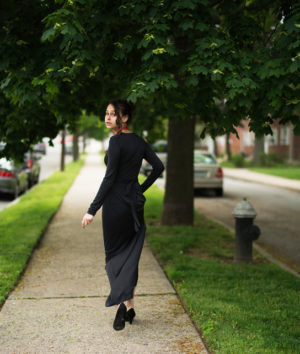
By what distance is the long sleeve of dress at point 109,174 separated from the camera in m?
4.06

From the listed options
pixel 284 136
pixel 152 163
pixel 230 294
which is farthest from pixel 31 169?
pixel 284 136

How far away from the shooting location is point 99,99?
26.2 feet

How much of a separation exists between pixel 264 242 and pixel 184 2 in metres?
5.40

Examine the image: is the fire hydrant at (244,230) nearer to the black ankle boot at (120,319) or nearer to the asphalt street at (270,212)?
the asphalt street at (270,212)

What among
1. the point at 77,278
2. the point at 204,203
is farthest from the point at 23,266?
the point at 204,203

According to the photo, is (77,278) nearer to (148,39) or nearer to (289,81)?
(148,39)

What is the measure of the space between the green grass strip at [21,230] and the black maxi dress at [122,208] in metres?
1.43

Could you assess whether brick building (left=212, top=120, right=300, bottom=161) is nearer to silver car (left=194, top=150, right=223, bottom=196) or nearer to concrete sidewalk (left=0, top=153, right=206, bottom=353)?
silver car (left=194, top=150, right=223, bottom=196)

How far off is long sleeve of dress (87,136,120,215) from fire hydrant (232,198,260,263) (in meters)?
3.11

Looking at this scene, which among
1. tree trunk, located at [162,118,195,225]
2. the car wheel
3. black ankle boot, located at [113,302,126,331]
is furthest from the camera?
the car wheel

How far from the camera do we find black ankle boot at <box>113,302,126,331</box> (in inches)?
167

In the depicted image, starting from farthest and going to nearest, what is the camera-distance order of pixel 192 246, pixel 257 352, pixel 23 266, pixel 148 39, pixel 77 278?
pixel 192 246 < pixel 23 266 < pixel 77 278 < pixel 148 39 < pixel 257 352

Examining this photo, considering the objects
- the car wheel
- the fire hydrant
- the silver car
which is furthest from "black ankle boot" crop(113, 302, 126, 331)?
the car wheel

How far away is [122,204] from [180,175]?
5666 mm
